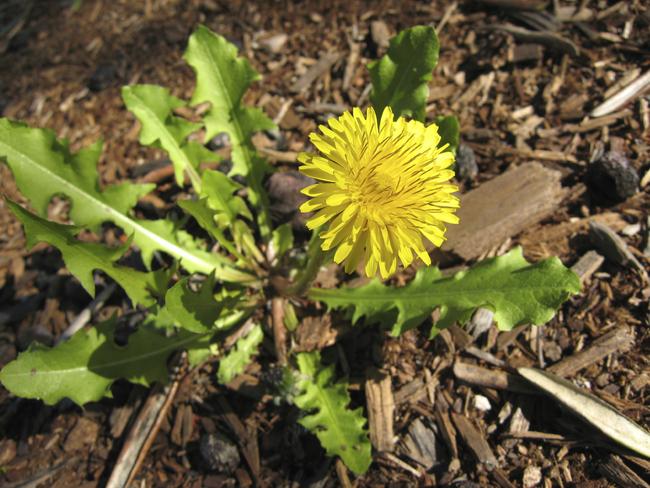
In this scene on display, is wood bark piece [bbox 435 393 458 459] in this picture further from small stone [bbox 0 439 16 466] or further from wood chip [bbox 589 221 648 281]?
small stone [bbox 0 439 16 466]

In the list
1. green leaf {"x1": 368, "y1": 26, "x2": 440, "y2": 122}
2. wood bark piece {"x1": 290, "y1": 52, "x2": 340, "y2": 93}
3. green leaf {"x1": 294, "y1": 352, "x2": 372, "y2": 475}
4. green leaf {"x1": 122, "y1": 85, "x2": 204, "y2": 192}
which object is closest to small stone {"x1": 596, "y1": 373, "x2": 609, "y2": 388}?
green leaf {"x1": 294, "y1": 352, "x2": 372, "y2": 475}

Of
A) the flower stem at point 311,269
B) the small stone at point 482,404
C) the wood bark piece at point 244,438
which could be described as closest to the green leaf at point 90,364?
the wood bark piece at point 244,438

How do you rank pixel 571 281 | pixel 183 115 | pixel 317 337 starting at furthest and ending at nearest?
pixel 183 115 → pixel 317 337 → pixel 571 281

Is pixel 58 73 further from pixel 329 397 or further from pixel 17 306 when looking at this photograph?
pixel 329 397

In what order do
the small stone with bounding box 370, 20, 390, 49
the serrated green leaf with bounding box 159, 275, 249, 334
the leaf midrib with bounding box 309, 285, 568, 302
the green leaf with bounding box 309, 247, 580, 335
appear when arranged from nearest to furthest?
the serrated green leaf with bounding box 159, 275, 249, 334 → the green leaf with bounding box 309, 247, 580, 335 → the leaf midrib with bounding box 309, 285, 568, 302 → the small stone with bounding box 370, 20, 390, 49

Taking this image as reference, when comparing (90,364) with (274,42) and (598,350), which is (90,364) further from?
(274,42)

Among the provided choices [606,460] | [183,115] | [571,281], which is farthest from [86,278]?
[606,460]

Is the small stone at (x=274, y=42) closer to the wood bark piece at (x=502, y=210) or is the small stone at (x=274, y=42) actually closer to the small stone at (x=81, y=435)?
the wood bark piece at (x=502, y=210)

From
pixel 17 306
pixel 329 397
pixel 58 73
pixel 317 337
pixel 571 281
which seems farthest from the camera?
pixel 58 73
